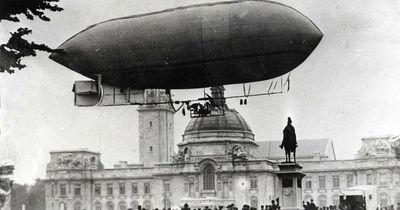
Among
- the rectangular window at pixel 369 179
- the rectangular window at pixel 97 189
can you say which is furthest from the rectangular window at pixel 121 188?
the rectangular window at pixel 369 179

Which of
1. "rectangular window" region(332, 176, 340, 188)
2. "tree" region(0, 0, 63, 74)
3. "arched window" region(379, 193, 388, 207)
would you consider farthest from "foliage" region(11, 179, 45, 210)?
"tree" region(0, 0, 63, 74)

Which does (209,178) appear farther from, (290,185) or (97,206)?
(290,185)

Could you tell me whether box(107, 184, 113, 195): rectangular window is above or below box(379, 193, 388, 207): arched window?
above

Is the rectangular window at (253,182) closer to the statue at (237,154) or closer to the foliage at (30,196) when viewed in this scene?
the statue at (237,154)

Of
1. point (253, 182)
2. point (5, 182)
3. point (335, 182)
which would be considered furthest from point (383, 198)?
point (5, 182)

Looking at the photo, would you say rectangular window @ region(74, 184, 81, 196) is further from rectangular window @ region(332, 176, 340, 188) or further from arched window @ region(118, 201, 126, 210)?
rectangular window @ region(332, 176, 340, 188)

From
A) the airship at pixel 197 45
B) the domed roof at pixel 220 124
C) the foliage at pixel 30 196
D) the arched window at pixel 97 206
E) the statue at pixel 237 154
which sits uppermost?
the domed roof at pixel 220 124
